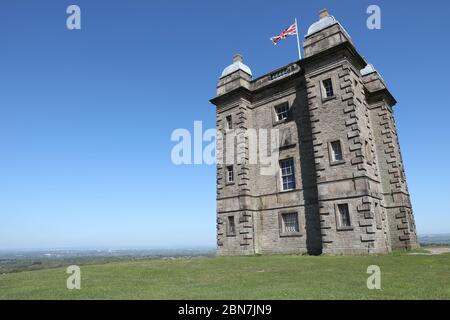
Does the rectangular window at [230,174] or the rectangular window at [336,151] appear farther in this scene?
the rectangular window at [230,174]

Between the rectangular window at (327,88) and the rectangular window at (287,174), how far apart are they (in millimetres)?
5307

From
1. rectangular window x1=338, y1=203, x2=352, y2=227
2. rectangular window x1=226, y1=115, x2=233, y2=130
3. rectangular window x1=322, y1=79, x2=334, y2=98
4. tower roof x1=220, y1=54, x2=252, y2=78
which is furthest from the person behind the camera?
tower roof x1=220, y1=54, x2=252, y2=78

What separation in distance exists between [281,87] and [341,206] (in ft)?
35.6

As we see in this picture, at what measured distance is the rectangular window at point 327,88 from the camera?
22822 mm

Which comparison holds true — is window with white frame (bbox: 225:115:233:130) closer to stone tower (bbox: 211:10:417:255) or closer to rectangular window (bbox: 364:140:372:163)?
stone tower (bbox: 211:10:417:255)

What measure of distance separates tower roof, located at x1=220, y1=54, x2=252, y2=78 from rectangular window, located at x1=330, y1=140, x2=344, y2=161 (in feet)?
36.2

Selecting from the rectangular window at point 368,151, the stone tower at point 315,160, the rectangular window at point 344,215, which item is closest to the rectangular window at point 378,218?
the stone tower at point 315,160

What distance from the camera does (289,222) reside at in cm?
2372

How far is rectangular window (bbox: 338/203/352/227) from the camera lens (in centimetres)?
2008

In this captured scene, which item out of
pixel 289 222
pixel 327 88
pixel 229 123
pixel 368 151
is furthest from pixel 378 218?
pixel 229 123

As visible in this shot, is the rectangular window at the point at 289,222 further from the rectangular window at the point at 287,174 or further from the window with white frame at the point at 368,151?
the window with white frame at the point at 368,151

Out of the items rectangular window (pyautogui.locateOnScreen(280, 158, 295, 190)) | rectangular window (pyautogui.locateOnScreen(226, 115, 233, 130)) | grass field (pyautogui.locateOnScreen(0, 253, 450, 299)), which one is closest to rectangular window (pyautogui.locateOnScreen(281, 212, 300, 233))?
rectangular window (pyautogui.locateOnScreen(280, 158, 295, 190))
